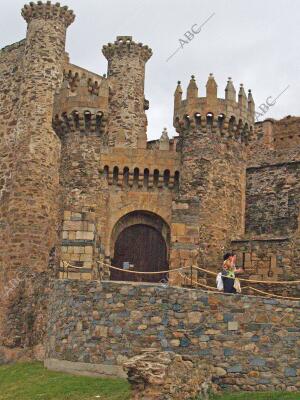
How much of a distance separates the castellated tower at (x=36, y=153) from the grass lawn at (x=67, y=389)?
13107 mm

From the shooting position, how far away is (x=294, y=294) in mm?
27750

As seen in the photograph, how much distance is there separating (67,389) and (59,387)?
1.58 ft

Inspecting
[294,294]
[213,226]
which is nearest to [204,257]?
[213,226]

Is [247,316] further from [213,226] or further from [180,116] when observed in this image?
[180,116]

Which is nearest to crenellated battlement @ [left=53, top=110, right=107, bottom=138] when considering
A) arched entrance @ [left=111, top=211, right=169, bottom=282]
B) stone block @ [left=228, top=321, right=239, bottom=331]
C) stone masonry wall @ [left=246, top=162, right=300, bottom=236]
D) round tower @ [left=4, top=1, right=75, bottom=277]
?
arched entrance @ [left=111, top=211, right=169, bottom=282]

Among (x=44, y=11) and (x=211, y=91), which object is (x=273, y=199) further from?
(x=44, y=11)

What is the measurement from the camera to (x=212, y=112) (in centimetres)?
2959

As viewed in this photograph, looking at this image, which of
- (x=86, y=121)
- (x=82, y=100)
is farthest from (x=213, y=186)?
(x=82, y=100)

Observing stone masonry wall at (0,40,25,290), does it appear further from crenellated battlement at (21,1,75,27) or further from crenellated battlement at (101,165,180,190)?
crenellated battlement at (101,165,180,190)

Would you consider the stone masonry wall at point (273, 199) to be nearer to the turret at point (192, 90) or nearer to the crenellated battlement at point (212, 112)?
the crenellated battlement at point (212, 112)

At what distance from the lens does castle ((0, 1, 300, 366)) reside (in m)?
28.7

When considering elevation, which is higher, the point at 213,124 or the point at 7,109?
the point at 7,109

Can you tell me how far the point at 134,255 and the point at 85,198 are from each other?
2700 millimetres

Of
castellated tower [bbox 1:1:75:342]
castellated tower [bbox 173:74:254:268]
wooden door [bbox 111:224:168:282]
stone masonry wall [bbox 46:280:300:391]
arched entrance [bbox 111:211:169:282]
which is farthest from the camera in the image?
castellated tower [bbox 1:1:75:342]
